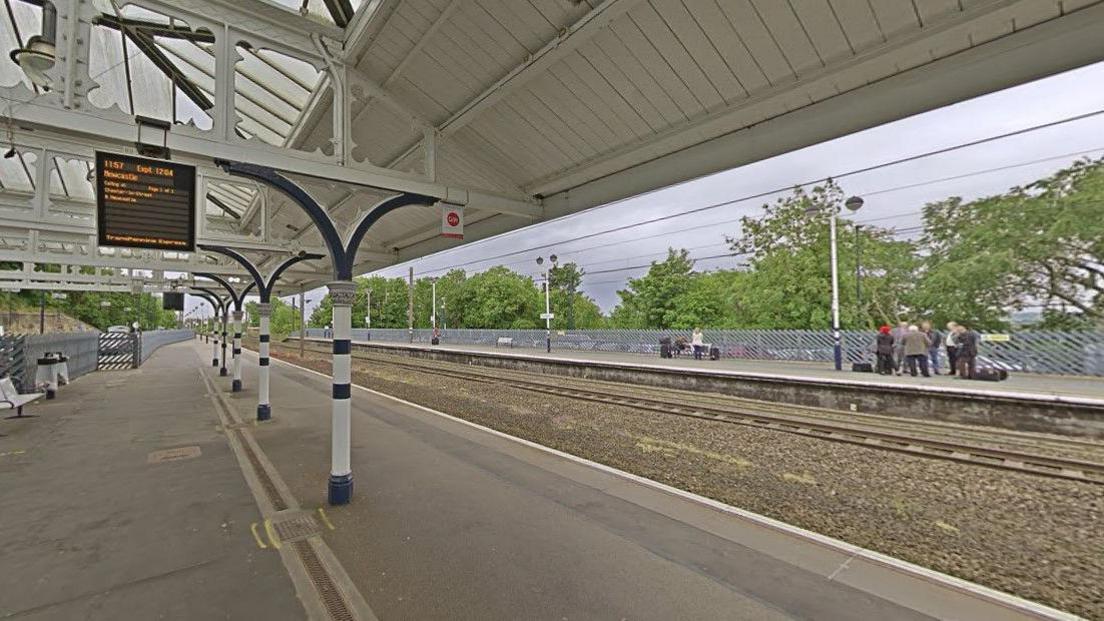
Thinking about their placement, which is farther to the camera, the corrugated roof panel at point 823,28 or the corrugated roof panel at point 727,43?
the corrugated roof panel at point 727,43

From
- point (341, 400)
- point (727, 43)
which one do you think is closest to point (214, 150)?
point (341, 400)

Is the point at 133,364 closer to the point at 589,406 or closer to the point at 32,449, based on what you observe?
the point at 32,449

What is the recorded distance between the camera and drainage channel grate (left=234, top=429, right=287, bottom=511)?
5.10 meters

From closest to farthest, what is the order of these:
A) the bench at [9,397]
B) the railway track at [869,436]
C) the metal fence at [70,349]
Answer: the railway track at [869,436], the bench at [9,397], the metal fence at [70,349]

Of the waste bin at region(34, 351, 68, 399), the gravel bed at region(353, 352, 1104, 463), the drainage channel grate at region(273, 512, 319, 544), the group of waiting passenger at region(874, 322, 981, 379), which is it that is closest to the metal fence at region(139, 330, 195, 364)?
the waste bin at region(34, 351, 68, 399)

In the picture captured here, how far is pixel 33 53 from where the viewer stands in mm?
3340

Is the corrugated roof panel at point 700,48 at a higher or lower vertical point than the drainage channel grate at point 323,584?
higher

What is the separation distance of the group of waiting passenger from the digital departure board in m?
18.7

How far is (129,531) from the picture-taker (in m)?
4.35

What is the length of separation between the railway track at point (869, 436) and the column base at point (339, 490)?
753 cm

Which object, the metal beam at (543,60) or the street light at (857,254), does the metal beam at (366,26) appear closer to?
the metal beam at (543,60)

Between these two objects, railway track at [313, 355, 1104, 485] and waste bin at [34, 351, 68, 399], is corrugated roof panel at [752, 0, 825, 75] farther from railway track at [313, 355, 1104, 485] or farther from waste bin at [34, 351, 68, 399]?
waste bin at [34, 351, 68, 399]

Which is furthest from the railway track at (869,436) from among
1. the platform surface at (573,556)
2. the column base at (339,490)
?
the column base at (339,490)

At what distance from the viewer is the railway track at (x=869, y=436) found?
260 inches
